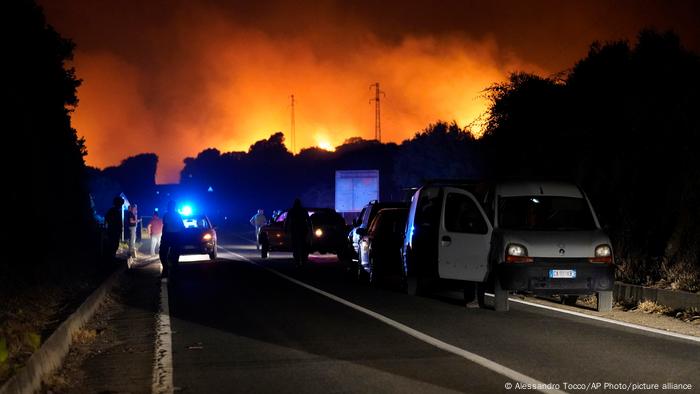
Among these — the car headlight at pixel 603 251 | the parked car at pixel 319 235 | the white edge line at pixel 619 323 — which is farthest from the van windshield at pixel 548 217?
the parked car at pixel 319 235

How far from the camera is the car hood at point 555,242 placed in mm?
13516

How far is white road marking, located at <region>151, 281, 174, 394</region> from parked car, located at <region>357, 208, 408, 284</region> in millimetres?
5412

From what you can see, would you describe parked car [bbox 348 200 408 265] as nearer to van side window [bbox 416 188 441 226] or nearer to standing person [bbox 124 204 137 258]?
van side window [bbox 416 188 441 226]

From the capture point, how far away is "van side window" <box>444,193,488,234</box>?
569 inches

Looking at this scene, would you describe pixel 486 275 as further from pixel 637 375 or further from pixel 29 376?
pixel 29 376

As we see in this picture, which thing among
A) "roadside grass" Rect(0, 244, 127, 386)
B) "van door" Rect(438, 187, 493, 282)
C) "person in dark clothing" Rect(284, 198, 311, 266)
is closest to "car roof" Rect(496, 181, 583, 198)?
"van door" Rect(438, 187, 493, 282)

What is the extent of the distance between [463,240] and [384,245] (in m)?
4.44

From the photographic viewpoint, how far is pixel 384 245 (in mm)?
18812

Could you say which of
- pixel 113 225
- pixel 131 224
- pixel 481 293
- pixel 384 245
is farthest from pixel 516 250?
pixel 131 224

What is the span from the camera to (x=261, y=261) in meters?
29.8

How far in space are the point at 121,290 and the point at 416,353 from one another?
1038cm

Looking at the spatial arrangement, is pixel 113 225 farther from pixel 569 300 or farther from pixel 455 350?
pixel 455 350

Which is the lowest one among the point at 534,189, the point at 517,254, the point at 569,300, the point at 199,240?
the point at 569,300

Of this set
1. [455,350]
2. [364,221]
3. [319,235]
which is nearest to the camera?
[455,350]
